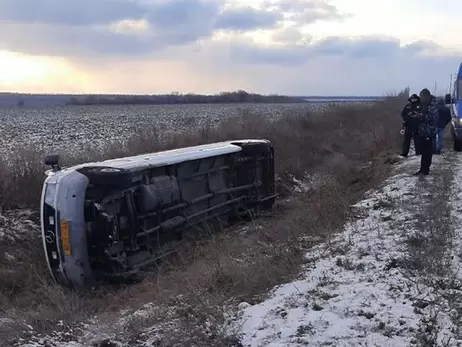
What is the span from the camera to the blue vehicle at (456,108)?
718 inches

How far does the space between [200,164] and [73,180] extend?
333 cm

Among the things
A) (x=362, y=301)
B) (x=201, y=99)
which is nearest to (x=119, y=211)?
(x=362, y=301)

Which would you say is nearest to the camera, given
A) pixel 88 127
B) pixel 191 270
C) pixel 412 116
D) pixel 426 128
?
pixel 191 270

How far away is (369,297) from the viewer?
5746mm

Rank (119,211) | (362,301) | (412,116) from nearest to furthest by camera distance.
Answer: (362,301), (119,211), (412,116)

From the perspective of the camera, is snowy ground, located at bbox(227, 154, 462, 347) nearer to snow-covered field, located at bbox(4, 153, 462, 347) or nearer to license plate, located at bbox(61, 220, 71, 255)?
snow-covered field, located at bbox(4, 153, 462, 347)

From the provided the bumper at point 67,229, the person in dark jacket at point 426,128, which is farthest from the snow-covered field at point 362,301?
the person in dark jacket at point 426,128

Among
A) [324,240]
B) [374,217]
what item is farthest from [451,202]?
[324,240]

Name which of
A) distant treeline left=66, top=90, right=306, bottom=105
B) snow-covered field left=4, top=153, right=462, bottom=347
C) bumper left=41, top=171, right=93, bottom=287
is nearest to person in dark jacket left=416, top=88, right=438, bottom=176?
snow-covered field left=4, top=153, right=462, bottom=347

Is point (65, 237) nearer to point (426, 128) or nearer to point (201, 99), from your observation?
point (426, 128)

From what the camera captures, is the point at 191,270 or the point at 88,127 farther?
the point at 88,127

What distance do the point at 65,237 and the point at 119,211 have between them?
876mm

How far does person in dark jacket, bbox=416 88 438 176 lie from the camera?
1273 centimetres

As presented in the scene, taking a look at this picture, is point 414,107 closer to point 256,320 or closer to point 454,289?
point 454,289
